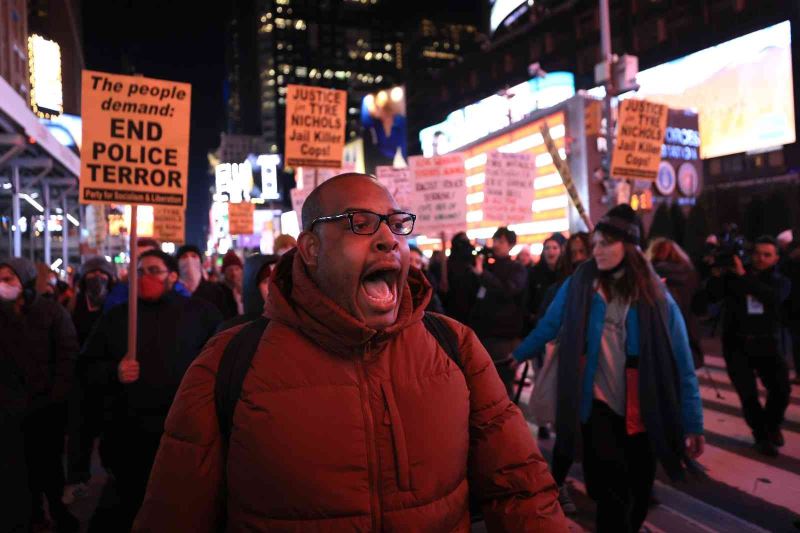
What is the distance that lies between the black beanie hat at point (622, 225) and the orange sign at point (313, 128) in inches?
214

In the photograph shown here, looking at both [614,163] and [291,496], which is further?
[614,163]

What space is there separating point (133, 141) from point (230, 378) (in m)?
3.92

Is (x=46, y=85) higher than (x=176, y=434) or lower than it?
higher

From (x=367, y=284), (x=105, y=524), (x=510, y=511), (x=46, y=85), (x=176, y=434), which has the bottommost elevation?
(x=105, y=524)

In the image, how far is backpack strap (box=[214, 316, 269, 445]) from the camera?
179cm

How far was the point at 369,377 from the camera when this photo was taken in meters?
1.83

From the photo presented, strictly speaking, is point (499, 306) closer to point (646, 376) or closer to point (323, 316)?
point (646, 376)

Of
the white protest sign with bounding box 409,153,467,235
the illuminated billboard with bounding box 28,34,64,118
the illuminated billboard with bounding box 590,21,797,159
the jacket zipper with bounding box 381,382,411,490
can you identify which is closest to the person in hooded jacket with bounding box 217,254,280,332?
the jacket zipper with bounding box 381,382,411,490

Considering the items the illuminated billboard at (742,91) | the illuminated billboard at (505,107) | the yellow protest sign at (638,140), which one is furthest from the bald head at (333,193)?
the illuminated billboard at (505,107)

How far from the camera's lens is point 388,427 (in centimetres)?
179

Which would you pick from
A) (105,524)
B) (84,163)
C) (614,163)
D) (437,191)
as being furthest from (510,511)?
(437,191)

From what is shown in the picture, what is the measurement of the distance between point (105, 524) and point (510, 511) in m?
3.89

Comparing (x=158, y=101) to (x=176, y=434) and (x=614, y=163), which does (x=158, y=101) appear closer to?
(x=176, y=434)

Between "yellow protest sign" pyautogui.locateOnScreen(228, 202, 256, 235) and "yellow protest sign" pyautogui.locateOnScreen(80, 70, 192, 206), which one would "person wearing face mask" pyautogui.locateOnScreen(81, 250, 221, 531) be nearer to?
"yellow protest sign" pyautogui.locateOnScreen(80, 70, 192, 206)
